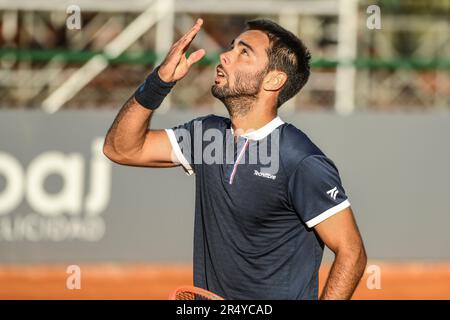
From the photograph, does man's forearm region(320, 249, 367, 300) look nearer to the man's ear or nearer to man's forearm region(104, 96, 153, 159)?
the man's ear

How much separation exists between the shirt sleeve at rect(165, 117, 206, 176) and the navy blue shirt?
33 centimetres

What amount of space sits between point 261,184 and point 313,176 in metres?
0.32

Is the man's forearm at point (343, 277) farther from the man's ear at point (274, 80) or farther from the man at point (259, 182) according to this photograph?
the man's ear at point (274, 80)

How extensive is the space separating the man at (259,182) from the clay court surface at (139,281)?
601 cm

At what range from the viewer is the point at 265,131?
15.9ft

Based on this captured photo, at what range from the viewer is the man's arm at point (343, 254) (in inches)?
169

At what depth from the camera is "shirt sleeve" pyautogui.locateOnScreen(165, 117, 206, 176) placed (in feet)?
16.9

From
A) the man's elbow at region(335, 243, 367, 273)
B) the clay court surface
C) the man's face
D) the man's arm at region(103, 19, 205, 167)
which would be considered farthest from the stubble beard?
the clay court surface

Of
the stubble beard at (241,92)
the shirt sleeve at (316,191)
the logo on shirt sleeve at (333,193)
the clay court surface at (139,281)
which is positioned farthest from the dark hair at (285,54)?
the clay court surface at (139,281)

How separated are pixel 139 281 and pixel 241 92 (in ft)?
23.2

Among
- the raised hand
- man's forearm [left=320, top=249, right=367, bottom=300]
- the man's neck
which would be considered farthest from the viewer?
the man's neck
